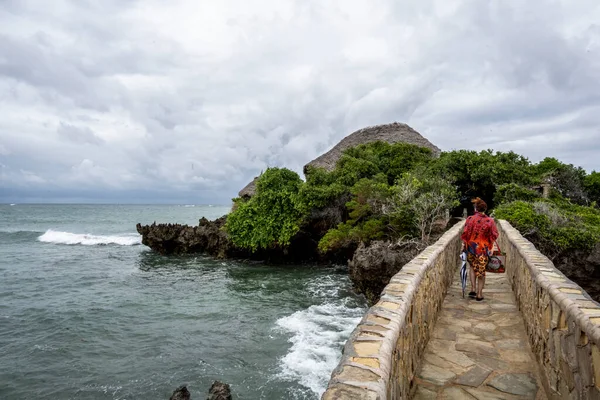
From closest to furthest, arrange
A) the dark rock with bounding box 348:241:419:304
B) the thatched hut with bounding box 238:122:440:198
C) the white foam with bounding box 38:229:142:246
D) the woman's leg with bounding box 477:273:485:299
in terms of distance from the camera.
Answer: the woman's leg with bounding box 477:273:485:299 < the dark rock with bounding box 348:241:419:304 < the thatched hut with bounding box 238:122:440:198 < the white foam with bounding box 38:229:142:246

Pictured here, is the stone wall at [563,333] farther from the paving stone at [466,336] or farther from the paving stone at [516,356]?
the paving stone at [466,336]

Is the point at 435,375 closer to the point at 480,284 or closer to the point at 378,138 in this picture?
the point at 480,284

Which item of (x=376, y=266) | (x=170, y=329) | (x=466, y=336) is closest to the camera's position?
(x=466, y=336)

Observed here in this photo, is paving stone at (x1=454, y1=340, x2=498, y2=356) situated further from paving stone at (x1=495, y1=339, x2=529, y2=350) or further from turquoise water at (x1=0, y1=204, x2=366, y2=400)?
turquoise water at (x1=0, y1=204, x2=366, y2=400)

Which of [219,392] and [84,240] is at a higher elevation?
[84,240]

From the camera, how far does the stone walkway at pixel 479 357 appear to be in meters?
3.61

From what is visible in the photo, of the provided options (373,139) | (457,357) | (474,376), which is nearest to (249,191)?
(373,139)

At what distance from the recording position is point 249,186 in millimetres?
33688

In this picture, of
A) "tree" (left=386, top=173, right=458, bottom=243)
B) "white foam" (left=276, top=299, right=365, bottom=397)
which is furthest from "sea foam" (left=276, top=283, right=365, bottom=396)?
"tree" (left=386, top=173, right=458, bottom=243)

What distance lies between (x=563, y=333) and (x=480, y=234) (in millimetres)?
3238

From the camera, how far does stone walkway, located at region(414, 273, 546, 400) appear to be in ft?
11.8

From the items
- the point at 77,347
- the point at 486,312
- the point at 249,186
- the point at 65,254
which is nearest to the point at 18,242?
the point at 65,254

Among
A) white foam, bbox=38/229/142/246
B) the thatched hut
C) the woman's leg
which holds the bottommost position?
white foam, bbox=38/229/142/246

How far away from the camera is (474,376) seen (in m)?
3.86
